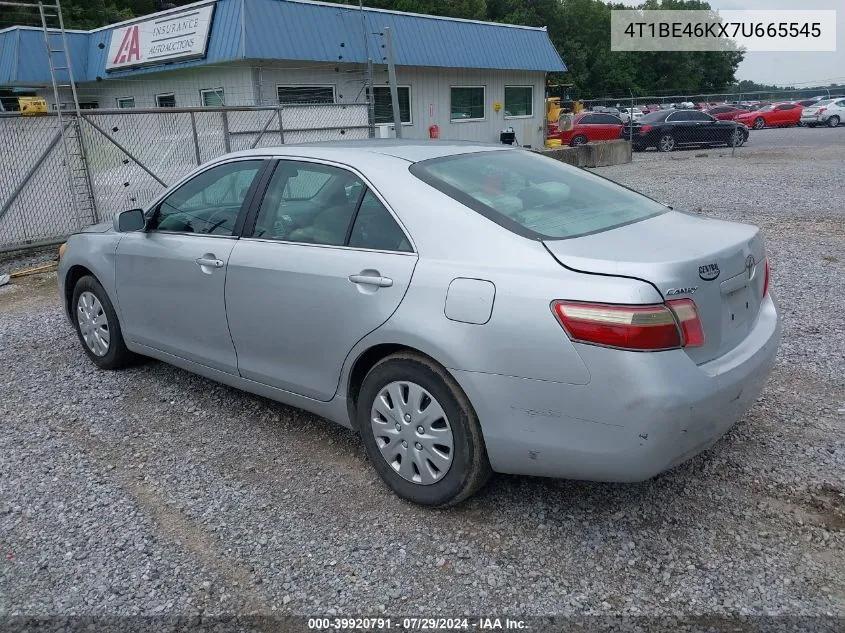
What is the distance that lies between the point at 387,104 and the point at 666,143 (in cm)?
1177

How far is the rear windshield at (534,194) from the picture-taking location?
3.23m

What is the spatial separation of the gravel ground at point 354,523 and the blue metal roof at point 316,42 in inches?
516

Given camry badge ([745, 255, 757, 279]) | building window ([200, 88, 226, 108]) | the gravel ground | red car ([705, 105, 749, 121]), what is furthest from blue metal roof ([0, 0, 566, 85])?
red car ([705, 105, 749, 121])

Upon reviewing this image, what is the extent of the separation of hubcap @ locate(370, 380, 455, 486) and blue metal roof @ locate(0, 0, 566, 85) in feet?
46.0

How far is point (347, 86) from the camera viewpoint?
750 inches

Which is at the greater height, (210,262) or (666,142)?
(210,262)

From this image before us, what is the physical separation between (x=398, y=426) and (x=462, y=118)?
20.4 m

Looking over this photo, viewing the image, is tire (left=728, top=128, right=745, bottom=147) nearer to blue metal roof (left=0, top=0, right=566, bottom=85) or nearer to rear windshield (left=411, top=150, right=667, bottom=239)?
blue metal roof (left=0, top=0, right=566, bottom=85)

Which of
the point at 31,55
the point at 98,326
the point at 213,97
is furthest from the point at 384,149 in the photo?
the point at 31,55

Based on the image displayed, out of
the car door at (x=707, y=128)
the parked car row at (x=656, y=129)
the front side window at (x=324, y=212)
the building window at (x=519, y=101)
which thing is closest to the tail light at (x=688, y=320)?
the front side window at (x=324, y=212)

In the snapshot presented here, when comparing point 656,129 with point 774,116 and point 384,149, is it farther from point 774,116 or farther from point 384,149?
point 384,149

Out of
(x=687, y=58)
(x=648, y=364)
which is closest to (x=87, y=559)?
(x=648, y=364)

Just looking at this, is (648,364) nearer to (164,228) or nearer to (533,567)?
(533,567)

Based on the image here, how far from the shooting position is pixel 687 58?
6762cm
